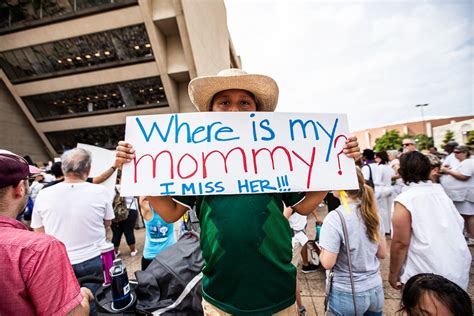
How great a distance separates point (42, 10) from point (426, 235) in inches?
828

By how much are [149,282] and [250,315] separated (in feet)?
3.46

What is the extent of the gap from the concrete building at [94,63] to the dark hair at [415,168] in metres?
13.9

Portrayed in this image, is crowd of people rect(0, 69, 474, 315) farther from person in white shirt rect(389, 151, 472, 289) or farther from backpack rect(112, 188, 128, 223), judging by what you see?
backpack rect(112, 188, 128, 223)

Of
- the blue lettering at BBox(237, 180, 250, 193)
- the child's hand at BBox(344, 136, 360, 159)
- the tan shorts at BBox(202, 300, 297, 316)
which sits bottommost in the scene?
the tan shorts at BBox(202, 300, 297, 316)

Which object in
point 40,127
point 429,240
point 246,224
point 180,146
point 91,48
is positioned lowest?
point 429,240

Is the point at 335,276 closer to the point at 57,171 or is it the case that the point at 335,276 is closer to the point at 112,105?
the point at 57,171

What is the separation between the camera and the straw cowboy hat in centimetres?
142

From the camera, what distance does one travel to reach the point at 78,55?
15.0 meters

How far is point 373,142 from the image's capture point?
6425 cm

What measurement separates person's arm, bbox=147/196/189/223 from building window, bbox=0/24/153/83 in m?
15.2

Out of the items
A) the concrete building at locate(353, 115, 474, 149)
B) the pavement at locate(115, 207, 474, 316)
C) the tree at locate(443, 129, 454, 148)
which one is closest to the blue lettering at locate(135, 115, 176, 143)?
the pavement at locate(115, 207, 474, 316)

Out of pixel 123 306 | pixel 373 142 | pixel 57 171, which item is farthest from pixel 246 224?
pixel 373 142

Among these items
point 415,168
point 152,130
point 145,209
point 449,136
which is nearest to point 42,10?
point 145,209

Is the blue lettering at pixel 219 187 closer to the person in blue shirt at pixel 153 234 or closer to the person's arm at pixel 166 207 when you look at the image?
the person's arm at pixel 166 207
